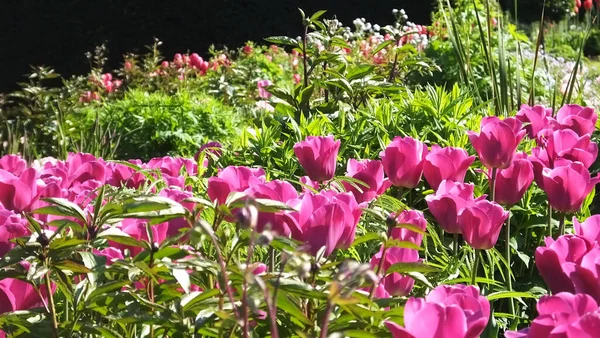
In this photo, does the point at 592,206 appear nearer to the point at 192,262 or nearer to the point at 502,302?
the point at 502,302

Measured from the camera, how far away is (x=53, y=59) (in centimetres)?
1078

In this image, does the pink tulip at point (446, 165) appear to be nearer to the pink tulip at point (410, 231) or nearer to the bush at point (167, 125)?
the pink tulip at point (410, 231)

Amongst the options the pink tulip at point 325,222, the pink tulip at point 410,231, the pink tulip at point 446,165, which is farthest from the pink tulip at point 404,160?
the pink tulip at point 325,222

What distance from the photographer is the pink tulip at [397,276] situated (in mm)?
1164

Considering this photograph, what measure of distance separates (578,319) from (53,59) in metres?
10.8

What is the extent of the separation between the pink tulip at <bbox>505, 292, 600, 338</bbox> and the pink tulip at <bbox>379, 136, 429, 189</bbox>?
2.68 feet

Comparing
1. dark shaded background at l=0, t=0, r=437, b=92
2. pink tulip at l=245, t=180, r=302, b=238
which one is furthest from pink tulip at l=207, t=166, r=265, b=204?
dark shaded background at l=0, t=0, r=437, b=92

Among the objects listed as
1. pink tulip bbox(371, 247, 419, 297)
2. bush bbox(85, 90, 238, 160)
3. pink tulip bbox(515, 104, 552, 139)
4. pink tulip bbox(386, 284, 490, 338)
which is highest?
pink tulip bbox(386, 284, 490, 338)

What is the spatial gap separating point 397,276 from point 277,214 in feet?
0.69

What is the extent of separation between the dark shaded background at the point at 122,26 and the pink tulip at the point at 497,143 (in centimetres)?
969

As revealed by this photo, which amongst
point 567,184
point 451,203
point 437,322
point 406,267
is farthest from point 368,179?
point 437,322

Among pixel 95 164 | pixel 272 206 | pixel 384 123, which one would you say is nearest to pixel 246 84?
pixel 384 123

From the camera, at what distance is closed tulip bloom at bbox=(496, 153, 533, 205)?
5.11 ft

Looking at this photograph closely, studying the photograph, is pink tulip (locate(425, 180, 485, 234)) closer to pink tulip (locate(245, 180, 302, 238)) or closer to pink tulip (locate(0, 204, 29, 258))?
pink tulip (locate(245, 180, 302, 238))
